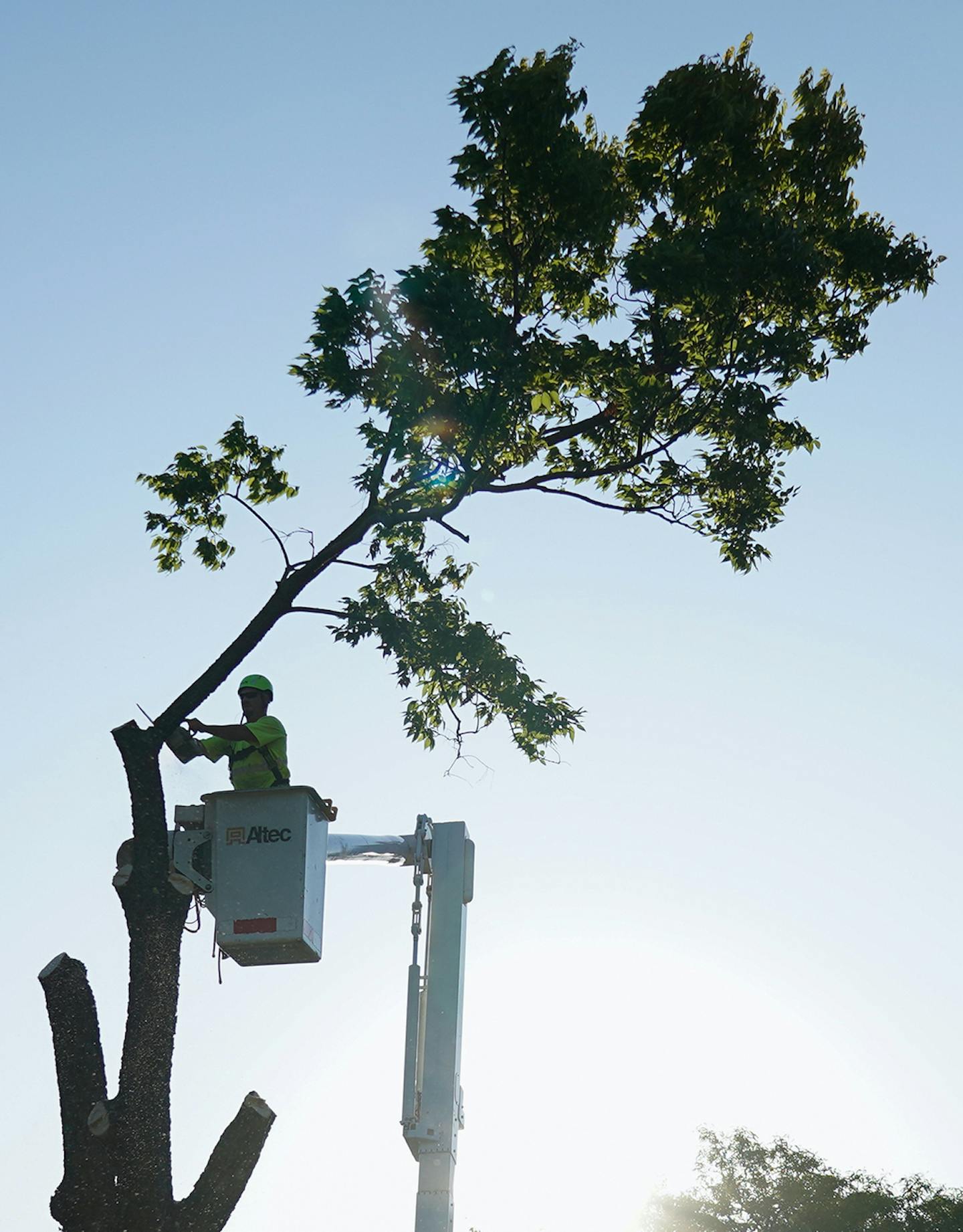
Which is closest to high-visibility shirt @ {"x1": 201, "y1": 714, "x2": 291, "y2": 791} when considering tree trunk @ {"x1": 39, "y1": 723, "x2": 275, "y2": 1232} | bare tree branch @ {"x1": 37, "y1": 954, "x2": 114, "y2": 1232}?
tree trunk @ {"x1": 39, "y1": 723, "x2": 275, "y2": 1232}

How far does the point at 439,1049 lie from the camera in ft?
28.2

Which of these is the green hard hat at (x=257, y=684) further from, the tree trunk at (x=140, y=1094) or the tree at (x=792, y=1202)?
the tree at (x=792, y=1202)

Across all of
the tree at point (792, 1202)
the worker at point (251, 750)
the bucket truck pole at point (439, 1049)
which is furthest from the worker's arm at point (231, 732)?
the tree at point (792, 1202)

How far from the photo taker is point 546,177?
12.5 meters

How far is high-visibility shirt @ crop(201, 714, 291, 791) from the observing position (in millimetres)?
9750

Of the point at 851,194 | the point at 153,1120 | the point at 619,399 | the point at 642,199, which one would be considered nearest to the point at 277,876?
the point at 153,1120

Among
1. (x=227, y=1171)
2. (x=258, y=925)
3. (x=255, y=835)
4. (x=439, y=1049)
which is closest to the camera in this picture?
(x=439, y=1049)

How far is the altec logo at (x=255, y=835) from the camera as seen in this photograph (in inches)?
364

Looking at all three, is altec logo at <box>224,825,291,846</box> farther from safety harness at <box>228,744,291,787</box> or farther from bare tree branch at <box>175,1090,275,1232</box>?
bare tree branch at <box>175,1090,275,1232</box>

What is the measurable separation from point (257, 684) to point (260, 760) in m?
1.02

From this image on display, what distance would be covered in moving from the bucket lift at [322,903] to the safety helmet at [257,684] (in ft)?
3.72

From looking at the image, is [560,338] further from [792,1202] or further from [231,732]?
[792,1202]

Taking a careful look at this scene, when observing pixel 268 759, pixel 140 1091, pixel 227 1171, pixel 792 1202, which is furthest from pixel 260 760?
pixel 792 1202

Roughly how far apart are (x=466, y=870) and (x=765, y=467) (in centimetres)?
600
